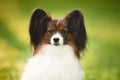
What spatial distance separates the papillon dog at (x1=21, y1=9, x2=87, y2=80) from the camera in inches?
141

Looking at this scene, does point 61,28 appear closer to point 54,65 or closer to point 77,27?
point 77,27

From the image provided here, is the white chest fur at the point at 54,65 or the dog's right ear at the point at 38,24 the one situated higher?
the dog's right ear at the point at 38,24

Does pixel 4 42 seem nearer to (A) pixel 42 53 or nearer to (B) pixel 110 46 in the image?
(A) pixel 42 53

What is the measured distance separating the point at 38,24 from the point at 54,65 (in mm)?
365

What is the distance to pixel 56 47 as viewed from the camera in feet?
11.8

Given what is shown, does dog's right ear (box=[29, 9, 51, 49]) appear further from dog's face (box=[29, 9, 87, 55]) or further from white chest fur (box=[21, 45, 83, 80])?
white chest fur (box=[21, 45, 83, 80])

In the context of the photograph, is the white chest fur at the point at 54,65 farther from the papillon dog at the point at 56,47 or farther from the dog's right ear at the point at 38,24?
the dog's right ear at the point at 38,24

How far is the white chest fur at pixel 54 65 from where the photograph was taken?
360 centimetres

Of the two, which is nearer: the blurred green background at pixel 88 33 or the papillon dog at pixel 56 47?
the papillon dog at pixel 56 47

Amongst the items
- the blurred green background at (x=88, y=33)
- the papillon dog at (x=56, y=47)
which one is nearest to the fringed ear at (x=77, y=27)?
the papillon dog at (x=56, y=47)

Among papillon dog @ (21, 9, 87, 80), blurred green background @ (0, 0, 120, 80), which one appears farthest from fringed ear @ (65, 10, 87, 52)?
blurred green background @ (0, 0, 120, 80)

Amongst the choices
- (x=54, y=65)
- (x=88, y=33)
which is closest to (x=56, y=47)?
(x=54, y=65)

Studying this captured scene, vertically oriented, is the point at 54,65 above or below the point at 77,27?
below

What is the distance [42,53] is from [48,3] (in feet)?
1.68
